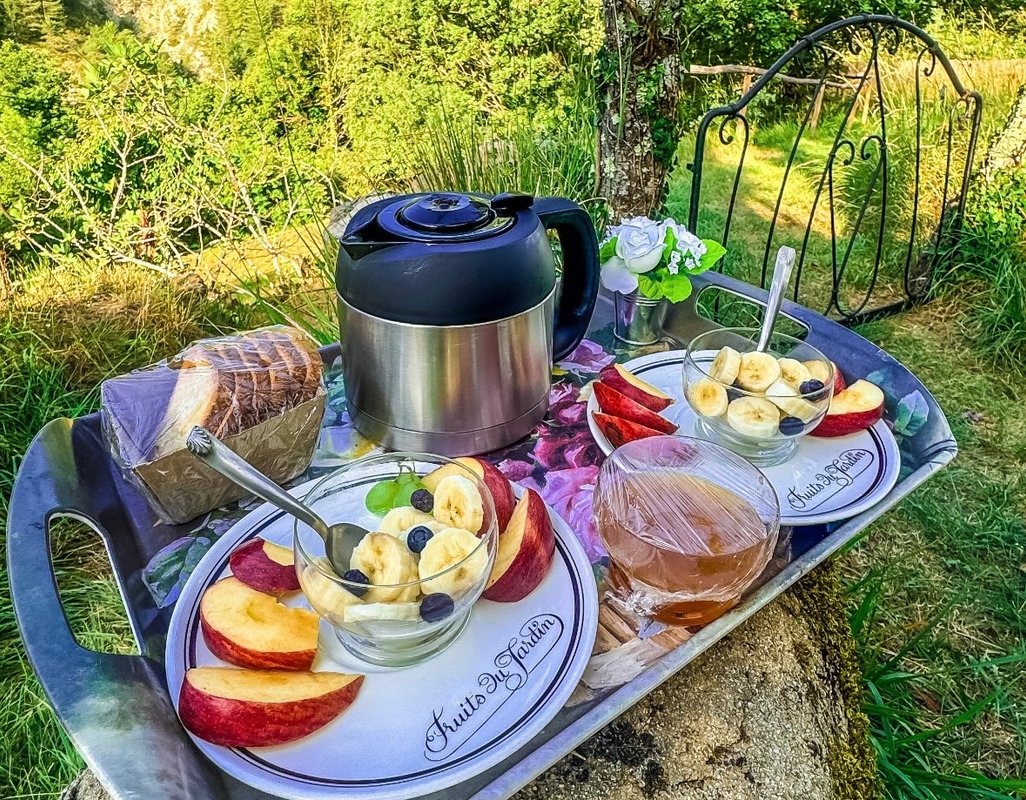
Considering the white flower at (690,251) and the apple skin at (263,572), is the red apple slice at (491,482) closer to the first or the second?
the apple skin at (263,572)

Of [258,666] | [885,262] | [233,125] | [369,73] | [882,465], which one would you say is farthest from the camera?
[369,73]

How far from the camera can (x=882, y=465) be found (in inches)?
36.3

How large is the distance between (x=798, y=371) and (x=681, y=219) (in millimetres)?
2832

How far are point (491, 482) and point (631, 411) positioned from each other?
269mm

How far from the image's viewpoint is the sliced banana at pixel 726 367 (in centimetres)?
96

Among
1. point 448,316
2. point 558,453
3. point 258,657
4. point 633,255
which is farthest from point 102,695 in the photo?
point 633,255

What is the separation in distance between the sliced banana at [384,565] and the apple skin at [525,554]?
0.10m

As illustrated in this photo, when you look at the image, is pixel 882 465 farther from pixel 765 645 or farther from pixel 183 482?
pixel 183 482

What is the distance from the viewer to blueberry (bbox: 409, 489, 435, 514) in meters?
0.73

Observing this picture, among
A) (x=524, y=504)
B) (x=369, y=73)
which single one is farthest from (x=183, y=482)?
(x=369, y=73)

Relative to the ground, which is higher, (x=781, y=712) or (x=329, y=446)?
(x=329, y=446)

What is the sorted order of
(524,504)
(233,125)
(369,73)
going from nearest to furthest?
(524,504) → (233,125) → (369,73)

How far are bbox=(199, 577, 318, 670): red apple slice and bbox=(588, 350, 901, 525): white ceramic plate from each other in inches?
18.3

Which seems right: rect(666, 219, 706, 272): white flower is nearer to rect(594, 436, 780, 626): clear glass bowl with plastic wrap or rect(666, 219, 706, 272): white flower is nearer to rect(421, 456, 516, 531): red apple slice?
rect(594, 436, 780, 626): clear glass bowl with plastic wrap
